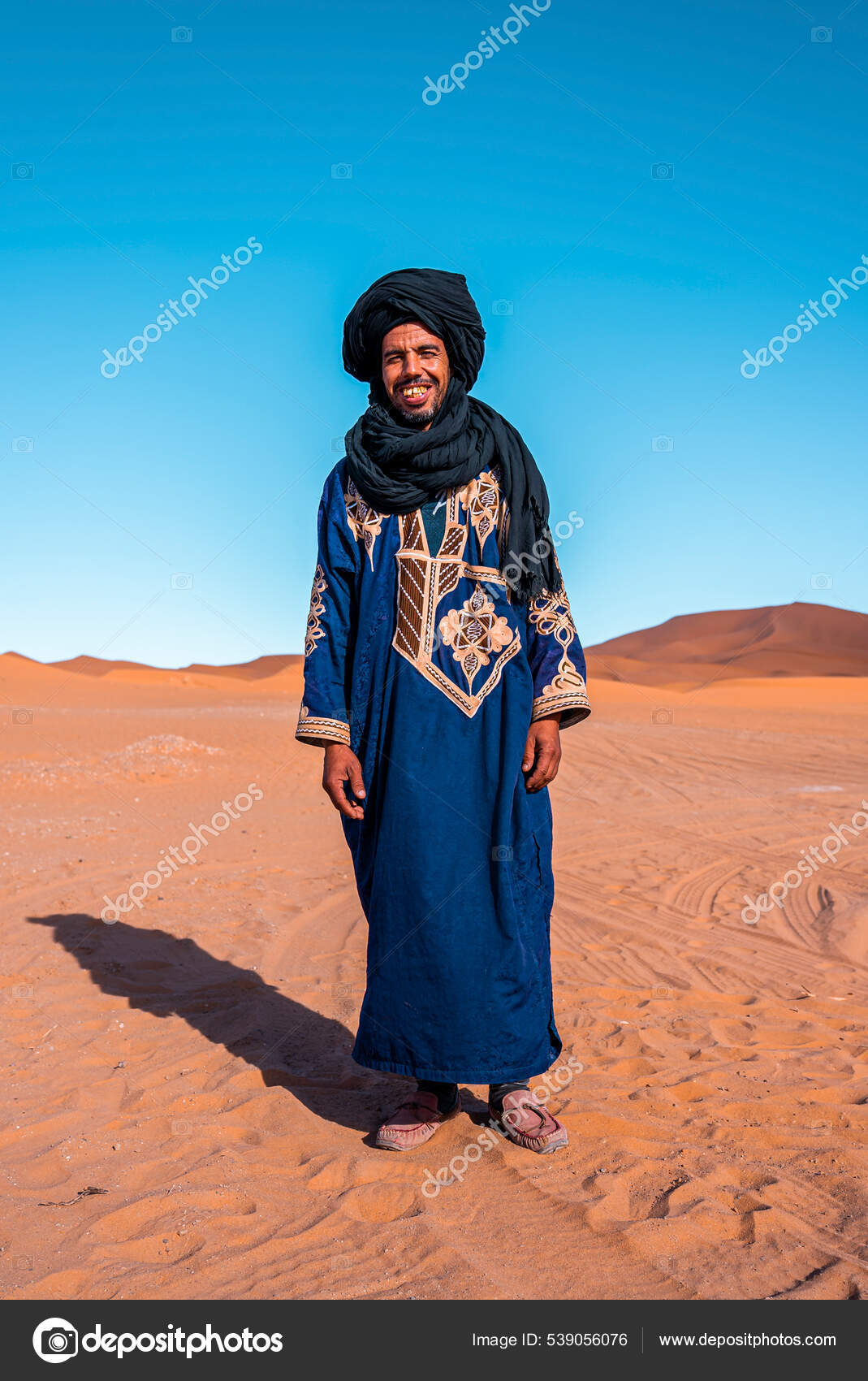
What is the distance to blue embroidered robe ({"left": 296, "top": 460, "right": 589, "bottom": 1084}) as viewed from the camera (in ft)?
9.79

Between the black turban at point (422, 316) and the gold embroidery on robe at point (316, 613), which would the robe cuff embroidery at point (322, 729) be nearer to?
the gold embroidery on robe at point (316, 613)

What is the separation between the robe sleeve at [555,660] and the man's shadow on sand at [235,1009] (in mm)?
1572

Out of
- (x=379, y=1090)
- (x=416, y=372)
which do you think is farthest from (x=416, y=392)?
(x=379, y=1090)

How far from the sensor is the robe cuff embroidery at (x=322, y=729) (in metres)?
3.13

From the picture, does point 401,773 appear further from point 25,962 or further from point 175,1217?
point 25,962

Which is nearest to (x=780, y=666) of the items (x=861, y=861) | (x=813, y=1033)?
(x=861, y=861)

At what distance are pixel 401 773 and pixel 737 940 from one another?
3.38 m

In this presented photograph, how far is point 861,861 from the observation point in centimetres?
746
